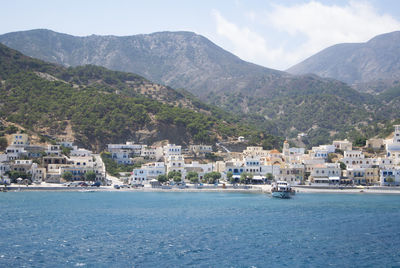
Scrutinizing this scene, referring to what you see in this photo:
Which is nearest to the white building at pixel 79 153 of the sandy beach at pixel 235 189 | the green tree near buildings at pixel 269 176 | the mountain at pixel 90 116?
the mountain at pixel 90 116

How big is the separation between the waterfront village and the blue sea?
749 inches

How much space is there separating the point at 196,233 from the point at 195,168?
166 feet

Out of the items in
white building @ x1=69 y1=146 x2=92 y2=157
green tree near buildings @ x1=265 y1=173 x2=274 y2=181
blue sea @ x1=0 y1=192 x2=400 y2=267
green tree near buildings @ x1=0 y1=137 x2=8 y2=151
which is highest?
green tree near buildings @ x1=0 y1=137 x2=8 y2=151

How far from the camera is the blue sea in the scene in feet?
102

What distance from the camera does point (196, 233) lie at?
39562mm

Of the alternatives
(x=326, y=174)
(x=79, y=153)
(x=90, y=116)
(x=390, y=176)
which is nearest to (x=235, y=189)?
(x=326, y=174)

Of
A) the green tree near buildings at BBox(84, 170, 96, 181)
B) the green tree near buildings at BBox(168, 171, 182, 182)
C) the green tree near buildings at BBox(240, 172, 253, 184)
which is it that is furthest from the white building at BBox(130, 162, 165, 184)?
the green tree near buildings at BBox(240, 172, 253, 184)

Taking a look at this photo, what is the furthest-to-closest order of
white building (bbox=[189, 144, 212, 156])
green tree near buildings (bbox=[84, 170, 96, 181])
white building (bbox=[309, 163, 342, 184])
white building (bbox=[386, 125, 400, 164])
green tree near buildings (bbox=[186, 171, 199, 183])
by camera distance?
white building (bbox=[189, 144, 212, 156]) → white building (bbox=[386, 125, 400, 164]) → white building (bbox=[309, 163, 342, 184]) → green tree near buildings (bbox=[186, 171, 199, 183]) → green tree near buildings (bbox=[84, 170, 96, 181])

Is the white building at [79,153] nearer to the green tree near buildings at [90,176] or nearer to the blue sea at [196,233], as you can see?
the green tree near buildings at [90,176]

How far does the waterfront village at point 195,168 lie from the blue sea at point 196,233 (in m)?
19.0

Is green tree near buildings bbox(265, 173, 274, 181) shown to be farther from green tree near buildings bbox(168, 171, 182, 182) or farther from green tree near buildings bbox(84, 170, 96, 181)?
green tree near buildings bbox(84, 170, 96, 181)

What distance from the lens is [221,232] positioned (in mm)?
40188

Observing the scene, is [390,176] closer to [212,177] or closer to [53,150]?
[212,177]

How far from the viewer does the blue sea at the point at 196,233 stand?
102 feet
